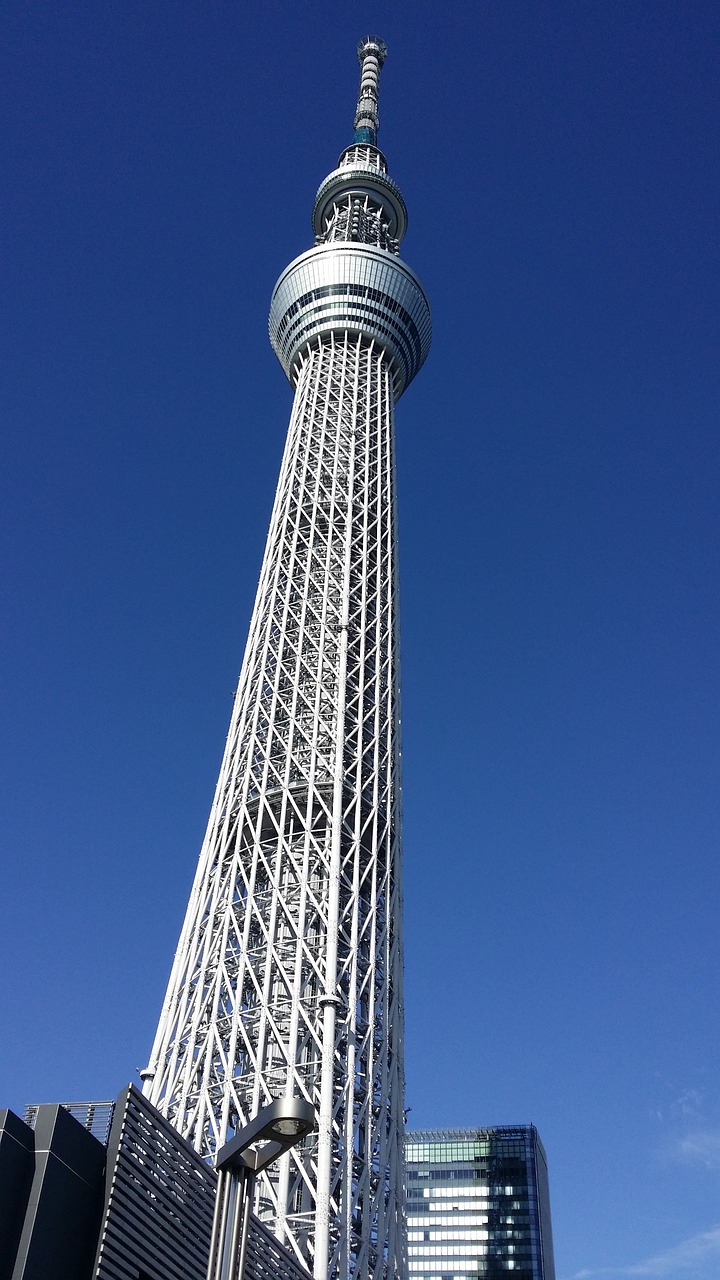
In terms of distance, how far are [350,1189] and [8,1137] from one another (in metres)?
27.2

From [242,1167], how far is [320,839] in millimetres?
36158

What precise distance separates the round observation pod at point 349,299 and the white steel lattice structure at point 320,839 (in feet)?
0.41

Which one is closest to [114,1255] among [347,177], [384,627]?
[384,627]

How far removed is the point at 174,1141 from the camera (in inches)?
1055

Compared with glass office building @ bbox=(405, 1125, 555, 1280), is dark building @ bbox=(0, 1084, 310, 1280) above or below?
below

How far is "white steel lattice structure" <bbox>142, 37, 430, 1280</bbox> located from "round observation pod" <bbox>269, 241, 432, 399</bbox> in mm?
126

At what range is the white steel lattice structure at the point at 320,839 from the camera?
45.4 meters

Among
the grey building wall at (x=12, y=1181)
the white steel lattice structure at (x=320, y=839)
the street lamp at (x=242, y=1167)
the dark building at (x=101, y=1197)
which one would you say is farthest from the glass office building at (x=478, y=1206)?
the street lamp at (x=242, y=1167)

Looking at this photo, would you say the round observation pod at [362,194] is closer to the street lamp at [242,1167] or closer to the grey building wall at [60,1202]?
the grey building wall at [60,1202]

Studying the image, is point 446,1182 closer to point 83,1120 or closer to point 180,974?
point 180,974

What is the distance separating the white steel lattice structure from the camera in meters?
45.4

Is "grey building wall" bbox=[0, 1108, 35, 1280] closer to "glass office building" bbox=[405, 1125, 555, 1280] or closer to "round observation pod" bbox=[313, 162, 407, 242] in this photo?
"round observation pod" bbox=[313, 162, 407, 242]

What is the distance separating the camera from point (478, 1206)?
137375mm

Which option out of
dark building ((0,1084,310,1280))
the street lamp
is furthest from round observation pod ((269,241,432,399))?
the street lamp
